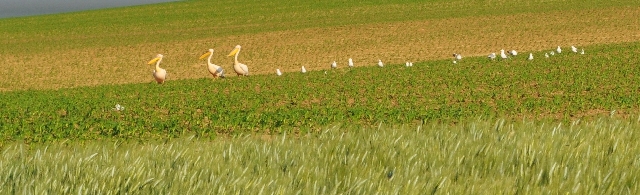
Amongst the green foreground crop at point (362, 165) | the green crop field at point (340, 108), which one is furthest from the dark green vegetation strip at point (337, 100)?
the green foreground crop at point (362, 165)

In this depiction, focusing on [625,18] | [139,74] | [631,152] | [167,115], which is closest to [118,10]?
[139,74]

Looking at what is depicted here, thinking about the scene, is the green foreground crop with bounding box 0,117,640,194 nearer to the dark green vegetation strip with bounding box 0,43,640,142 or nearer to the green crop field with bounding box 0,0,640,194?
the green crop field with bounding box 0,0,640,194

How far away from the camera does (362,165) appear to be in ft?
17.7

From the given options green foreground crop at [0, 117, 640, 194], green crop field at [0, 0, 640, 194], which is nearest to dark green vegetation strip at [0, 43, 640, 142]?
green crop field at [0, 0, 640, 194]

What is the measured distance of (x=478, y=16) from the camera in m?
50.3

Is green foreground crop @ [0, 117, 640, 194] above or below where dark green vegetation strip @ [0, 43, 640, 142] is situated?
above

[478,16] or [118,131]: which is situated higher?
[118,131]

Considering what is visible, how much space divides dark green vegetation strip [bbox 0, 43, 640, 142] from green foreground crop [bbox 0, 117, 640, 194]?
372cm

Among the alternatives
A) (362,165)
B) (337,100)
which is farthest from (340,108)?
(362,165)

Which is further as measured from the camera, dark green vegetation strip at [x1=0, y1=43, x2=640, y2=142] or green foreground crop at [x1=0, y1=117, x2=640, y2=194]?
dark green vegetation strip at [x1=0, y1=43, x2=640, y2=142]

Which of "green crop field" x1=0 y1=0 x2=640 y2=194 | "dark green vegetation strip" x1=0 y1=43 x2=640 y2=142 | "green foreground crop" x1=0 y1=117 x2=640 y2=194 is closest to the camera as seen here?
"green foreground crop" x1=0 y1=117 x2=640 y2=194

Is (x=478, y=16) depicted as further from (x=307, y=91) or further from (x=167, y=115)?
(x=167, y=115)

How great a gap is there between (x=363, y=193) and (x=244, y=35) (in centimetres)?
4356

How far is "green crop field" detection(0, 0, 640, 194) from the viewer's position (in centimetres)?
495
